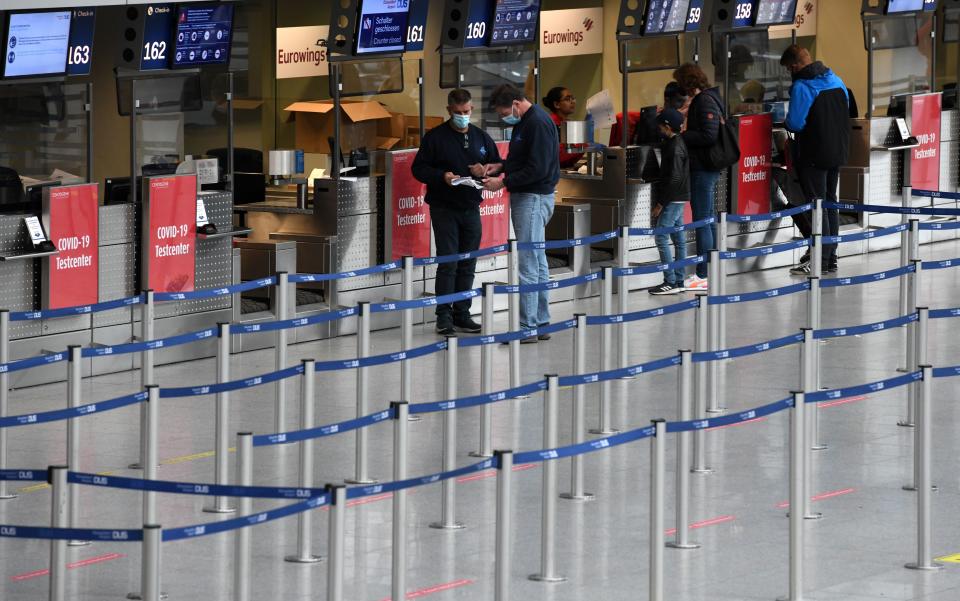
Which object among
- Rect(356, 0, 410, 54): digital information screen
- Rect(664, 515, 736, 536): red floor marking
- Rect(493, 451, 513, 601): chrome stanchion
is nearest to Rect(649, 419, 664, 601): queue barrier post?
Rect(493, 451, 513, 601): chrome stanchion

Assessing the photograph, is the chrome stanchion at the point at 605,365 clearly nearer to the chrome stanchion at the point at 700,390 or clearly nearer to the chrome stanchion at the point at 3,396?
the chrome stanchion at the point at 700,390

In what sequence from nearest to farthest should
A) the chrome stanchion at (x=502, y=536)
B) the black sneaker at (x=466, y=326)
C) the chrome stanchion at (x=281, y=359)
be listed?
the chrome stanchion at (x=502, y=536) < the chrome stanchion at (x=281, y=359) < the black sneaker at (x=466, y=326)

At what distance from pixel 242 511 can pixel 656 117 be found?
895cm

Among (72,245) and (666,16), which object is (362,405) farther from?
(666,16)

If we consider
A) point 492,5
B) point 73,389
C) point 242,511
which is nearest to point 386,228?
point 492,5

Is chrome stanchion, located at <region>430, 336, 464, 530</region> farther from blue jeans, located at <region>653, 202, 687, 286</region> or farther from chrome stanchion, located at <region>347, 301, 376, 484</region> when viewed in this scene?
blue jeans, located at <region>653, 202, 687, 286</region>

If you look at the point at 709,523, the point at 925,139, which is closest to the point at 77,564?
the point at 709,523

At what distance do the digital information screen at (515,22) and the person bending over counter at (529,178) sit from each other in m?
2.13

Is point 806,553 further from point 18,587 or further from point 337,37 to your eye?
point 337,37

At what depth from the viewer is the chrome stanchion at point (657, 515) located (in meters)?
6.59

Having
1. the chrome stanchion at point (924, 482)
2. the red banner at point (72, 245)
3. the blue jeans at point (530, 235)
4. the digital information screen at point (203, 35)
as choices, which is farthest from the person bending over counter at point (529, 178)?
the chrome stanchion at point (924, 482)

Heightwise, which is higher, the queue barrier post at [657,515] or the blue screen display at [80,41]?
the blue screen display at [80,41]

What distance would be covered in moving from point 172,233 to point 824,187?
6.19 metres

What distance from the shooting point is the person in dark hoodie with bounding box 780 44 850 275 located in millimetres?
15602
